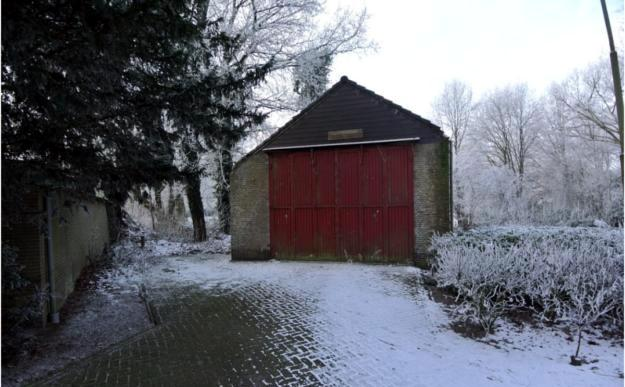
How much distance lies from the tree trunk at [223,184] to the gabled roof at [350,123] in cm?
411

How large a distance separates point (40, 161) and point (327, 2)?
13043 mm

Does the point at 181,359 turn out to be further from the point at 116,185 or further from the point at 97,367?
the point at 116,185

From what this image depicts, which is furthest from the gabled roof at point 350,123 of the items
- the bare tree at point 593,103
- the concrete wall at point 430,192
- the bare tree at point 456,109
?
the bare tree at point 456,109

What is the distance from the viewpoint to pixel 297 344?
15.9 feet

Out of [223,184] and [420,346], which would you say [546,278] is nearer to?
[420,346]

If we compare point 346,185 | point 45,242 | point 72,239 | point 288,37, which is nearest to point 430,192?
point 346,185

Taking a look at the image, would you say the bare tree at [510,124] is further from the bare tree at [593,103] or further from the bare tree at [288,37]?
the bare tree at [288,37]

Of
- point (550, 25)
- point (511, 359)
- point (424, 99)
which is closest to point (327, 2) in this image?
point (550, 25)

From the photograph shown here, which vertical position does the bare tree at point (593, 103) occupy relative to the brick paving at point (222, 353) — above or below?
above

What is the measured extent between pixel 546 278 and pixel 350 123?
6949 mm

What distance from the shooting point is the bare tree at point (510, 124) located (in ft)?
94.4

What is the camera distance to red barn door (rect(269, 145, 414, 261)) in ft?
34.1

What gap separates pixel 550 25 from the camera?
6707 mm

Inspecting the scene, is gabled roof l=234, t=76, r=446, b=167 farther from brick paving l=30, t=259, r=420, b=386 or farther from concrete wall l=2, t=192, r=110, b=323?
concrete wall l=2, t=192, r=110, b=323
